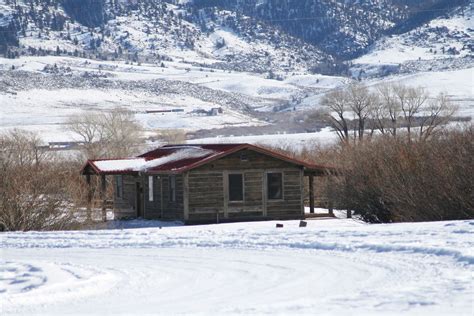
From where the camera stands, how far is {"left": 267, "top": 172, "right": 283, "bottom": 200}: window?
40.6m

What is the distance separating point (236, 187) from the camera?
39938mm

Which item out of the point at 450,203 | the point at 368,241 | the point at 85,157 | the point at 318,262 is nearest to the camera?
the point at 318,262

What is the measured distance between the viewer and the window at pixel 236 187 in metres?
39.9

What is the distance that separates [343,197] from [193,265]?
23.0m

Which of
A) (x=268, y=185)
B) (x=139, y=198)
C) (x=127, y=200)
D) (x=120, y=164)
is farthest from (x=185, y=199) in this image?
(x=127, y=200)

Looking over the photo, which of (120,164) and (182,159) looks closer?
(182,159)

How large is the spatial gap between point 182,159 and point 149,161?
205 cm

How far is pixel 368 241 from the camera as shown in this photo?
66.3 ft

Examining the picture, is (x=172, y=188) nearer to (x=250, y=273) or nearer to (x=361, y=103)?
(x=250, y=273)

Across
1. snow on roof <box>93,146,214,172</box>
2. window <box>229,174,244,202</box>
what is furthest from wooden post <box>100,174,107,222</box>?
window <box>229,174,244,202</box>

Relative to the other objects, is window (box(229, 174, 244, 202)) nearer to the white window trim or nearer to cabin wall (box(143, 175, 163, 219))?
cabin wall (box(143, 175, 163, 219))

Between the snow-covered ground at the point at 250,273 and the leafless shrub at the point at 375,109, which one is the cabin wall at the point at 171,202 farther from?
the leafless shrub at the point at 375,109

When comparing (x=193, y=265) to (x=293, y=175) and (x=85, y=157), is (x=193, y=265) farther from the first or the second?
(x=85, y=157)

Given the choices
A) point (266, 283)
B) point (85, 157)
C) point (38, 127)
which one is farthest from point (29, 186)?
point (38, 127)
